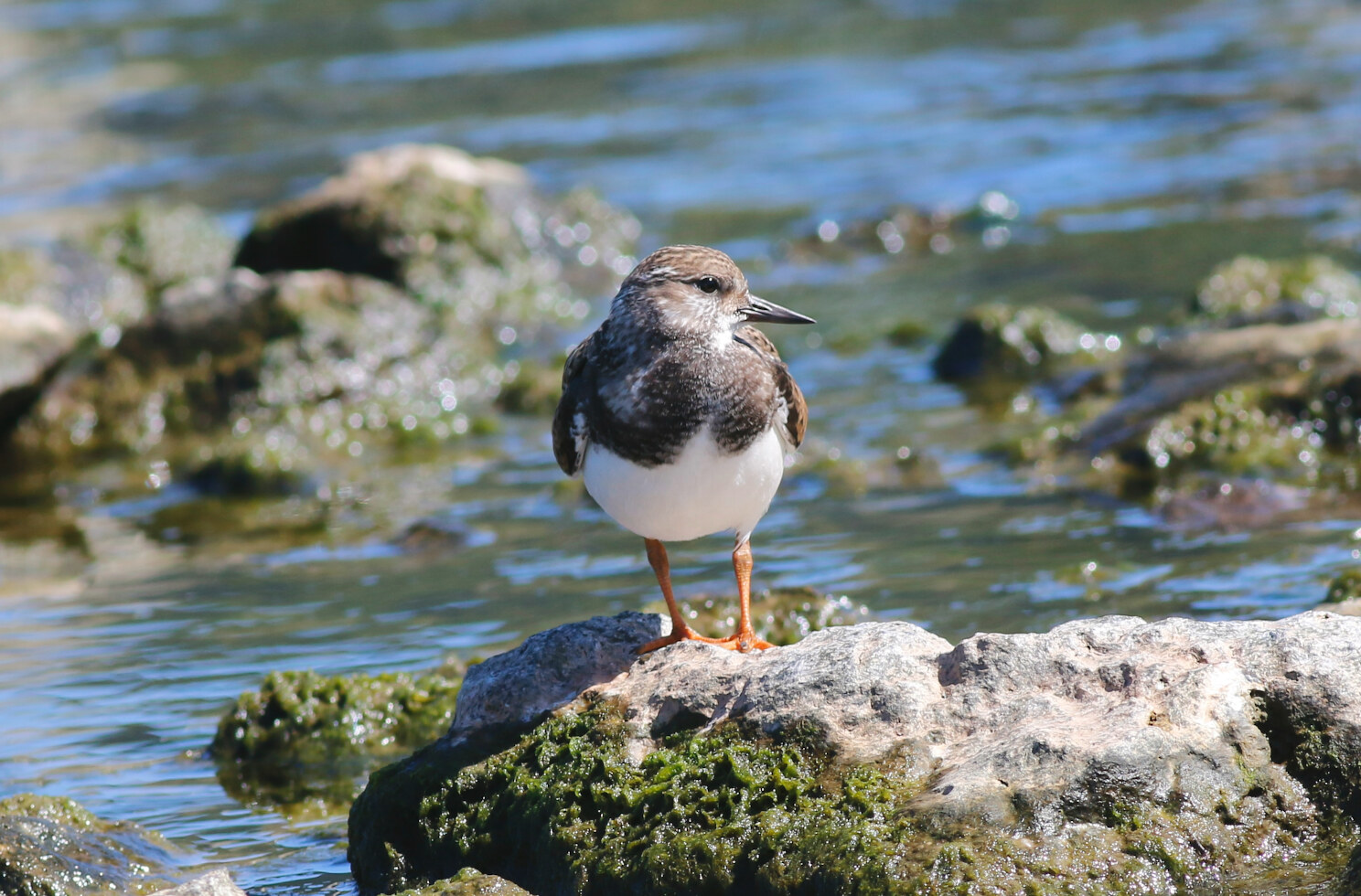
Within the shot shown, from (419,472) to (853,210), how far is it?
24.0ft

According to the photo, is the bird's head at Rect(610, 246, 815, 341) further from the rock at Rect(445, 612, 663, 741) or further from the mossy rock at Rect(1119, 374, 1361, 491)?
the mossy rock at Rect(1119, 374, 1361, 491)

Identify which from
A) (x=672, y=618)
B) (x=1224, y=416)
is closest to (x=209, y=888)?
(x=672, y=618)

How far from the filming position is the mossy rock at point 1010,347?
37.2ft

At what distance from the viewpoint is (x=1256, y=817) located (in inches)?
163

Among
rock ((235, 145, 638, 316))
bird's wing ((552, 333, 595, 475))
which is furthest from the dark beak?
rock ((235, 145, 638, 316))

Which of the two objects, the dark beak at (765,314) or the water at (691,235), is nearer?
the dark beak at (765,314)

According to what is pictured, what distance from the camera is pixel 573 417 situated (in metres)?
5.38

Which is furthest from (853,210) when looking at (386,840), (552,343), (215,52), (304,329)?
(215,52)

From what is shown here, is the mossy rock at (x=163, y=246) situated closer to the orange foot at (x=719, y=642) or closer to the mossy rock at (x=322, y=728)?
the mossy rock at (x=322, y=728)

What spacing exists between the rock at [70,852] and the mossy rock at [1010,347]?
7.27m

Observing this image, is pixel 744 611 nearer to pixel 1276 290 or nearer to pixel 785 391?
pixel 785 391

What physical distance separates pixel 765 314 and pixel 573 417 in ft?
2.60

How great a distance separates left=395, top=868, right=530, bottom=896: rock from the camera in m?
4.47

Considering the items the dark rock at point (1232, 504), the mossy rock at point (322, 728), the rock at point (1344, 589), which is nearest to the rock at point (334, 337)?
the mossy rock at point (322, 728)
